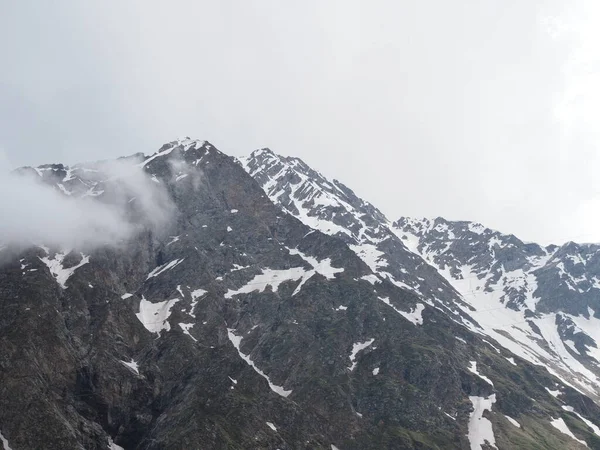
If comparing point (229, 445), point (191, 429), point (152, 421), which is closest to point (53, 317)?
point (152, 421)

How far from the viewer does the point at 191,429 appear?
524 feet

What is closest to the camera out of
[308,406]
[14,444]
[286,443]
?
[14,444]

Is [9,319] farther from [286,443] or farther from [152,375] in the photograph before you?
[286,443]

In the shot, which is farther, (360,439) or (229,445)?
(360,439)

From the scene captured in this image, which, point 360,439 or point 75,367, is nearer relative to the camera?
point 75,367

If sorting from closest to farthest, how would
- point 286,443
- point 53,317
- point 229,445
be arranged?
point 229,445
point 286,443
point 53,317

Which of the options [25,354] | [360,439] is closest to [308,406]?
[360,439]

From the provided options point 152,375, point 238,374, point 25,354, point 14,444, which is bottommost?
point 14,444

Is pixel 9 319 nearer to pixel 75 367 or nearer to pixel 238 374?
pixel 75 367

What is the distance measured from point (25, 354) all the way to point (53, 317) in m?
22.5

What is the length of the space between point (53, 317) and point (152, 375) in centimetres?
4035

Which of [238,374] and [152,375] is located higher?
Answer: [238,374]

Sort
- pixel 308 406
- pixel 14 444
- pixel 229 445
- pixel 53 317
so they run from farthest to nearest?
pixel 308 406, pixel 53 317, pixel 229 445, pixel 14 444

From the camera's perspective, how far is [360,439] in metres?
191
